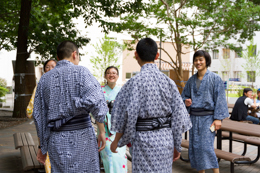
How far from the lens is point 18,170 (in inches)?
221

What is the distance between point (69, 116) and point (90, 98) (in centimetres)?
25

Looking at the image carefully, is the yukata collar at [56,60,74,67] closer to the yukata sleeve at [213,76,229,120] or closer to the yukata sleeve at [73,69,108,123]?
the yukata sleeve at [73,69,108,123]

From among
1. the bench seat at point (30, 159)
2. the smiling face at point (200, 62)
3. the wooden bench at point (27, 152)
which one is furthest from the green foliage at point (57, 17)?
the smiling face at point (200, 62)

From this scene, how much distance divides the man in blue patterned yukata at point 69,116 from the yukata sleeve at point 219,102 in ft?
6.48

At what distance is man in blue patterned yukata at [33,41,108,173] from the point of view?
9.16 ft

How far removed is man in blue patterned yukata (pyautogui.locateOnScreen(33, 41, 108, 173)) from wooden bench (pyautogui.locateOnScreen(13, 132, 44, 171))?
171cm

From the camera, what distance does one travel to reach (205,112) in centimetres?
438

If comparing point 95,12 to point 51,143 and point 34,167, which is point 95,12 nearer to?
point 34,167

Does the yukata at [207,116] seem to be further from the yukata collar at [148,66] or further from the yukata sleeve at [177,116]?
the yukata collar at [148,66]

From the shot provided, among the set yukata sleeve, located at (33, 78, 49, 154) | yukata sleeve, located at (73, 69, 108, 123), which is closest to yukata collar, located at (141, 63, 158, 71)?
yukata sleeve, located at (73, 69, 108, 123)

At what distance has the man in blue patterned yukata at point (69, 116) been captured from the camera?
2.79 m

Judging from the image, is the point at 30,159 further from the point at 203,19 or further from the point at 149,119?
the point at 203,19

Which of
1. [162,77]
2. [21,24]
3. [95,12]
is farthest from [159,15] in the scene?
[162,77]

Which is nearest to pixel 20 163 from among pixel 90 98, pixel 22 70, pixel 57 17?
pixel 90 98
